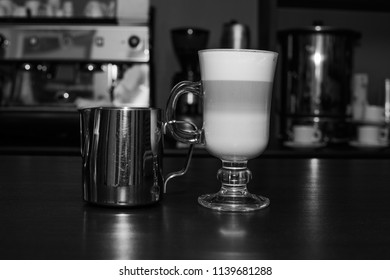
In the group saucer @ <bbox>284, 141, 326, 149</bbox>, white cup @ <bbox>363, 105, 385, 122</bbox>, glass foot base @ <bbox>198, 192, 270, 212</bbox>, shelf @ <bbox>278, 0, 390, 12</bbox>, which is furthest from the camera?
shelf @ <bbox>278, 0, 390, 12</bbox>

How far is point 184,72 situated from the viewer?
2.34 m

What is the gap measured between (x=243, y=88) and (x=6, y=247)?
1.11 ft

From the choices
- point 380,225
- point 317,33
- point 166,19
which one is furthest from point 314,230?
point 166,19

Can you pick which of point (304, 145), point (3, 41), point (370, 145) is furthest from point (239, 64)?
point (3, 41)

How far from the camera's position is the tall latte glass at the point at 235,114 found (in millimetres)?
657

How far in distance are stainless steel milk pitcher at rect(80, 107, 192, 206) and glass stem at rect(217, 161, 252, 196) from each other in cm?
9

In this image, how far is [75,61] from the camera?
2309 millimetres

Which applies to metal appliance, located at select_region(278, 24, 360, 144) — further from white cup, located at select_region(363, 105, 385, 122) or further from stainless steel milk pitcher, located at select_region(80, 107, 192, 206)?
stainless steel milk pitcher, located at select_region(80, 107, 192, 206)

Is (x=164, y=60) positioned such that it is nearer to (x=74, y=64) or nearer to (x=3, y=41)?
(x=74, y=64)

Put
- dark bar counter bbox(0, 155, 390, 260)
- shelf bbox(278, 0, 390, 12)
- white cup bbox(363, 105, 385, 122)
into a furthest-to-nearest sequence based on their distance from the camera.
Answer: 1. shelf bbox(278, 0, 390, 12)
2. white cup bbox(363, 105, 385, 122)
3. dark bar counter bbox(0, 155, 390, 260)

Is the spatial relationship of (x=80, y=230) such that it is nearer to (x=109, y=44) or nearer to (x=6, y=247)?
(x=6, y=247)

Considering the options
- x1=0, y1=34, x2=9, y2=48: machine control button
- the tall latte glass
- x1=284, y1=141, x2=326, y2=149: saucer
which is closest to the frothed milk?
the tall latte glass

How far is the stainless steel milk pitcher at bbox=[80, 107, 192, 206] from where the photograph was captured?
0.65 m

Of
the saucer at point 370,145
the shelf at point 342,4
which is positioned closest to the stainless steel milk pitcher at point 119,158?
the saucer at point 370,145
